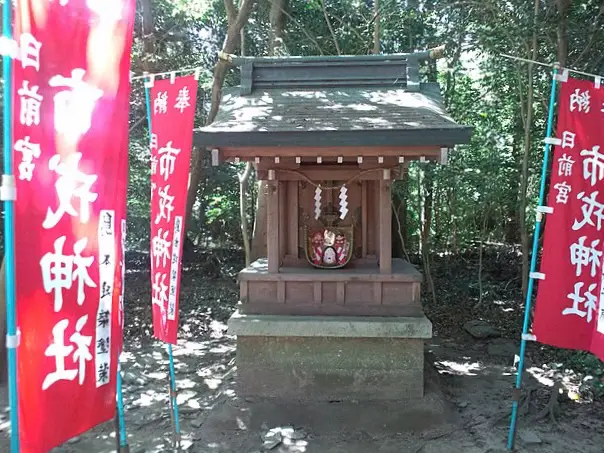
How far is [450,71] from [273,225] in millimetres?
8067

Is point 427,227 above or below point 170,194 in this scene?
below

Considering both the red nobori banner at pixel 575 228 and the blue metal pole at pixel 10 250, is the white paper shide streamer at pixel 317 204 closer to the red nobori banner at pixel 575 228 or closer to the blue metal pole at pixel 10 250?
the red nobori banner at pixel 575 228

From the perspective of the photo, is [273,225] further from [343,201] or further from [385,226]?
[385,226]

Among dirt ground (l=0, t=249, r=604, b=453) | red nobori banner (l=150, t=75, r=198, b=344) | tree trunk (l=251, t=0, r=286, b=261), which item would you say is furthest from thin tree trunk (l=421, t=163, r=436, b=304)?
red nobori banner (l=150, t=75, r=198, b=344)

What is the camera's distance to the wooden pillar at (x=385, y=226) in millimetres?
5785

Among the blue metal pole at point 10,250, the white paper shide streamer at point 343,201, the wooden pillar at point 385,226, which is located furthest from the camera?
the white paper shide streamer at point 343,201

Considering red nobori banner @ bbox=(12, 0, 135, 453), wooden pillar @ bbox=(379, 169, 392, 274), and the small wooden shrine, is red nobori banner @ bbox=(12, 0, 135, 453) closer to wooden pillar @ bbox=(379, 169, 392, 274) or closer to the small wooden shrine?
the small wooden shrine

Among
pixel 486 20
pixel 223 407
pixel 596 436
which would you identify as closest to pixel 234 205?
pixel 486 20

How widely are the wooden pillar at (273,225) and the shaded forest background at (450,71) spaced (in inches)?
136

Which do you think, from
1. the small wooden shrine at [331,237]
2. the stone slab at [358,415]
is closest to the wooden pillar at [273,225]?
the small wooden shrine at [331,237]

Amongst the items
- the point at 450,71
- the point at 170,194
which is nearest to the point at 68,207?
the point at 170,194

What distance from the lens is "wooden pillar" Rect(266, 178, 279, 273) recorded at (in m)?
5.89

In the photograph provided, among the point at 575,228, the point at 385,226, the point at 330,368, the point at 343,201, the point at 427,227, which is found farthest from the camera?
the point at 427,227

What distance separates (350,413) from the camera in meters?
5.42
